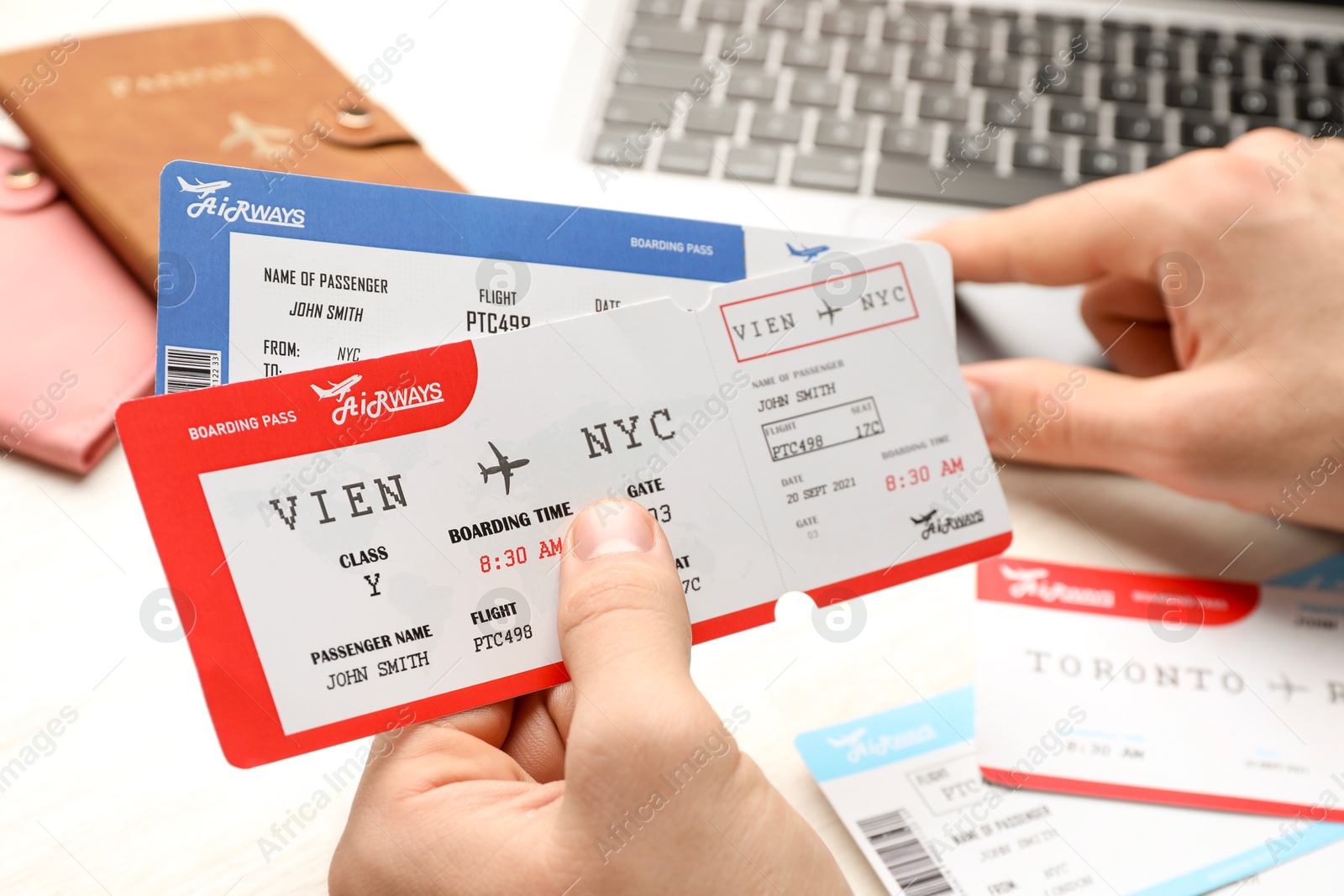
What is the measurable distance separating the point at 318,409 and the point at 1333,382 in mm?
687

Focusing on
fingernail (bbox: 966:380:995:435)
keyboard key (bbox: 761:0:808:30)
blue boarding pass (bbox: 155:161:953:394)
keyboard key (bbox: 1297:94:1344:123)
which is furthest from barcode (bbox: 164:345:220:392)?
keyboard key (bbox: 1297:94:1344:123)

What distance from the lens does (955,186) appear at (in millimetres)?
843

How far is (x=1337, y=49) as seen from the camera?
936mm

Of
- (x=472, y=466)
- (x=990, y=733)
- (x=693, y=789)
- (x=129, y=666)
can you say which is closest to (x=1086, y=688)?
(x=990, y=733)

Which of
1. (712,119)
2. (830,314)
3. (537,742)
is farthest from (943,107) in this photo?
(537,742)

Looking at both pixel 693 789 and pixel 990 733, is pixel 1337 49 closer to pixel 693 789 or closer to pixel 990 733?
pixel 990 733

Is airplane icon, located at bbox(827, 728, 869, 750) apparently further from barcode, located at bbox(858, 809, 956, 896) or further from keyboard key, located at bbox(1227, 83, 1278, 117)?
keyboard key, located at bbox(1227, 83, 1278, 117)

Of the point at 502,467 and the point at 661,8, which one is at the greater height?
the point at 661,8

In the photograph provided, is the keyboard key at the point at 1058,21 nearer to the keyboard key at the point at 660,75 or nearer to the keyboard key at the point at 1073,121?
the keyboard key at the point at 1073,121

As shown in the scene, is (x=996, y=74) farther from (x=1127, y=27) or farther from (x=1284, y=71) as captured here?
(x=1284, y=71)

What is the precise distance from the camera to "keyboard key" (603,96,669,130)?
2.83ft

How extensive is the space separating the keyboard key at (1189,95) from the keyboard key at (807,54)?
34 centimetres

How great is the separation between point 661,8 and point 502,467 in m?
0.64

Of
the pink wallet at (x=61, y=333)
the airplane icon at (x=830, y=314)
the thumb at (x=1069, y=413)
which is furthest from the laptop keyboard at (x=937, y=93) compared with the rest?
the pink wallet at (x=61, y=333)
